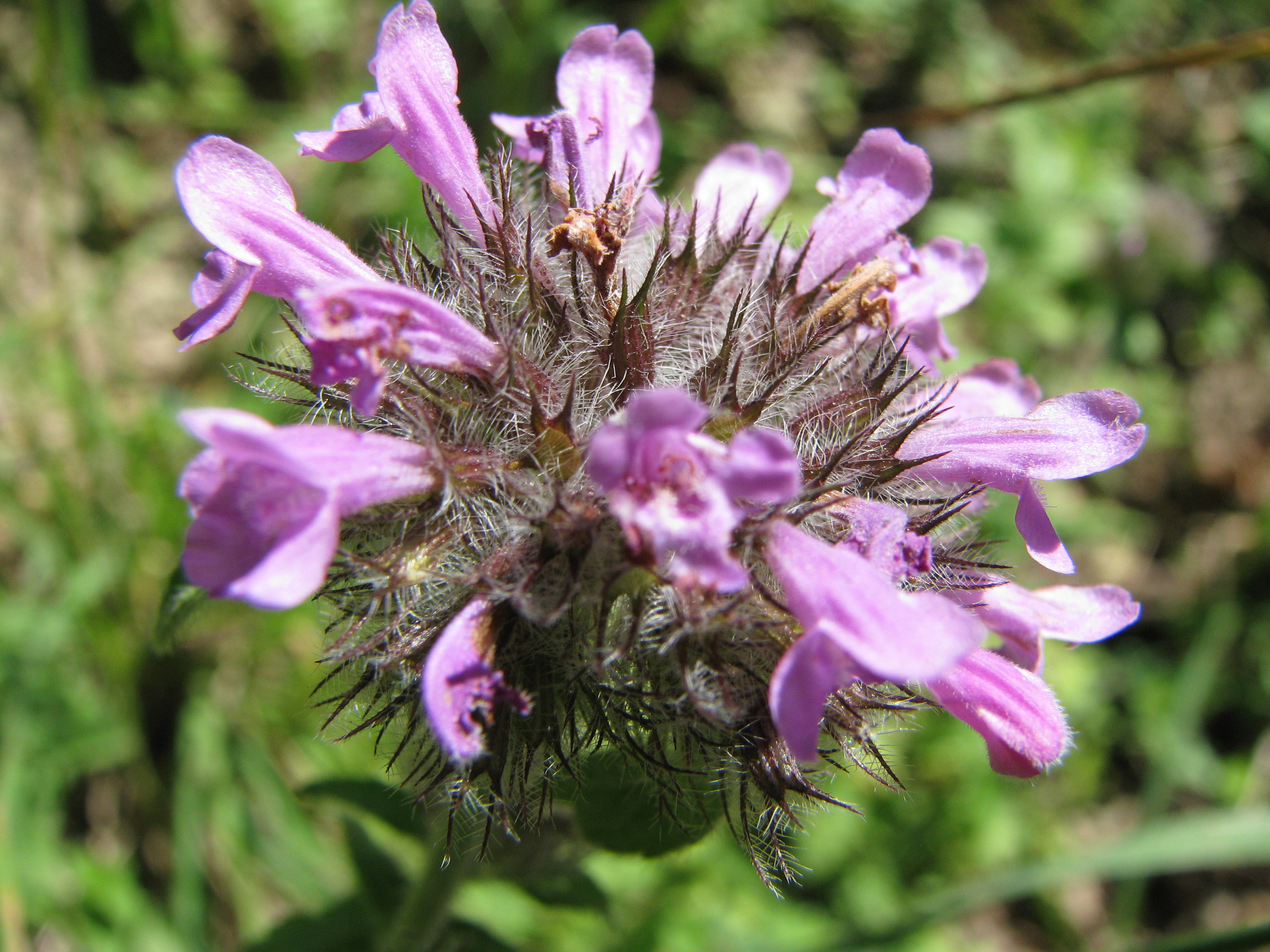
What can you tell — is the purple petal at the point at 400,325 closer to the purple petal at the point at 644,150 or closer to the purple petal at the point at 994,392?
the purple petal at the point at 644,150

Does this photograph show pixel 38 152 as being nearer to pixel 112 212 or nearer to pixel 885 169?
pixel 112 212

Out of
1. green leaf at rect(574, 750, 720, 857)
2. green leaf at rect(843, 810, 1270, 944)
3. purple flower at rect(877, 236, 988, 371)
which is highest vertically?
purple flower at rect(877, 236, 988, 371)

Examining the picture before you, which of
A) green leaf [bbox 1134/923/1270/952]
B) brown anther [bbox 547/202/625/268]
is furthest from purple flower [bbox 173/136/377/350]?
green leaf [bbox 1134/923/1270/952]

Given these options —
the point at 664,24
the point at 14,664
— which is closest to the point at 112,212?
the point at 14,664

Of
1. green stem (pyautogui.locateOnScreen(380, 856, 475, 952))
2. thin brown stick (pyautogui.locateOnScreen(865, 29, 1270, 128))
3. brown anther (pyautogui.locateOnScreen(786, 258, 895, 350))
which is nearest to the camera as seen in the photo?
brown anther (pyautogui.locateOnScreen(786, 258, 895, 350))

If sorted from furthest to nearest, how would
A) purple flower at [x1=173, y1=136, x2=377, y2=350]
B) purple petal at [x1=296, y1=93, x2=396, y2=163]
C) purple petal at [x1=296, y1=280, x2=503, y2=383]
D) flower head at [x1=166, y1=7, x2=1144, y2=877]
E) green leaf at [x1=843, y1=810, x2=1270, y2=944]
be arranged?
green leaf at [x1=843, y1=810, x2=1270, y2=944] < purple petal at [x1=296, y1=93, x2=396, y2=163] < purple flower at [x1=173, y1=136, x2=377, y2=350] < purple petal at [x1=296, y1=280, x2=503, y2=383] < flower head at [x1=166, y1=7, x2=1144, y2=877]

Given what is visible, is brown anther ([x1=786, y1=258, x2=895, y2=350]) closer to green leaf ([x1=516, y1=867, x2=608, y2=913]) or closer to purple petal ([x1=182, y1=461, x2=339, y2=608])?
purple petal ([x1=182, y1=461, x2=339, y2=608])
